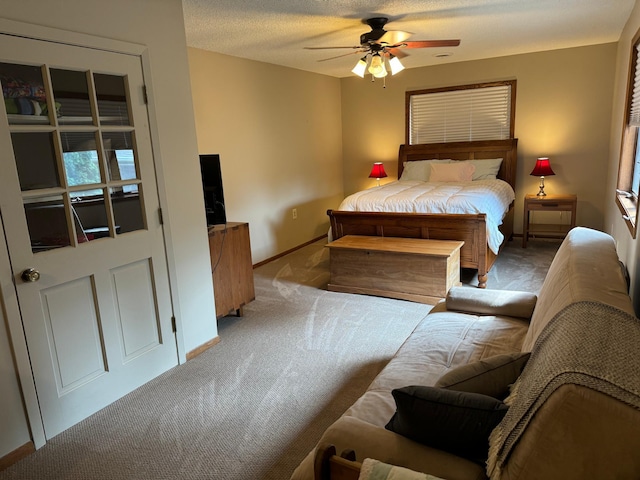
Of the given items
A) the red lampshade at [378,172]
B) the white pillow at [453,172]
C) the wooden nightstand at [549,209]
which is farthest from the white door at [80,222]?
the wooden nightstand at [549,209]

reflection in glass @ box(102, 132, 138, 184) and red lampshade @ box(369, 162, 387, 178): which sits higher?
reflection in glass @ box(102, 132, 138, 184)

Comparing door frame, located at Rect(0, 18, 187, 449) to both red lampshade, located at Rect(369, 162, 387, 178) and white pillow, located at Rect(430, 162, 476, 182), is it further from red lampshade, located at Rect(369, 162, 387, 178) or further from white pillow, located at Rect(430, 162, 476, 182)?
red lampshade, located at Rect(369, 162, 387, 178)

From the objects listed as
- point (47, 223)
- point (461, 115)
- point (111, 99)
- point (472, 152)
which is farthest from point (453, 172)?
point (47, 223)

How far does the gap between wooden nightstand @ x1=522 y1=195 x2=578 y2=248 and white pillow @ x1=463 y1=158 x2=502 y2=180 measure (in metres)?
0.50

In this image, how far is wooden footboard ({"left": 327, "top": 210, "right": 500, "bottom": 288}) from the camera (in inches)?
156

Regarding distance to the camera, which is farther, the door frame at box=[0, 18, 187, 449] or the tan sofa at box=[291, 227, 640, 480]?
the door frame at box=[0, 18, 187, 449]

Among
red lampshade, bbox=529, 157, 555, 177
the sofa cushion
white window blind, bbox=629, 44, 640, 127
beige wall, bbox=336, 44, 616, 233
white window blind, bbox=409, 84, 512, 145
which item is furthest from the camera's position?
white window blind, bbox=409, 84, 512, 145

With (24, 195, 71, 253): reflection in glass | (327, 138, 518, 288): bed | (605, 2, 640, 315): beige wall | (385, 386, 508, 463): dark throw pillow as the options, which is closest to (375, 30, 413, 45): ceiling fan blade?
(327, 138, 518, 288): bed

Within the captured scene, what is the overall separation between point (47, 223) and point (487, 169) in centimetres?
499

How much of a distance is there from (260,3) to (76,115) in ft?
5.06

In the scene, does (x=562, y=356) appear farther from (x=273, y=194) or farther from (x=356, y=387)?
(x=273, y=194)

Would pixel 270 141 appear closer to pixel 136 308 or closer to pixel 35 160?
pixel 136 308

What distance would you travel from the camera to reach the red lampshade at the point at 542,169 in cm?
530

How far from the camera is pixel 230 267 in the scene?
3.51 meters
